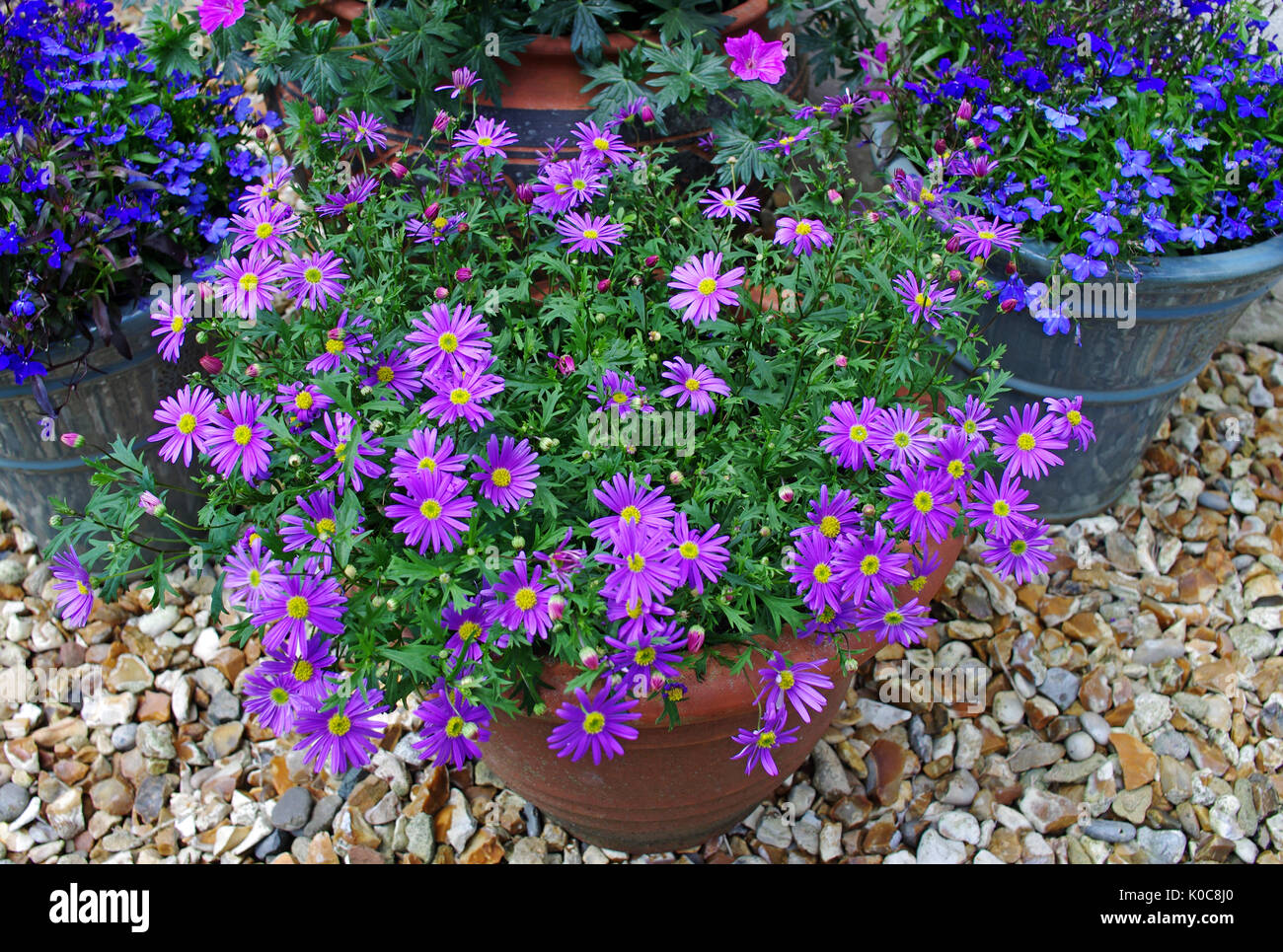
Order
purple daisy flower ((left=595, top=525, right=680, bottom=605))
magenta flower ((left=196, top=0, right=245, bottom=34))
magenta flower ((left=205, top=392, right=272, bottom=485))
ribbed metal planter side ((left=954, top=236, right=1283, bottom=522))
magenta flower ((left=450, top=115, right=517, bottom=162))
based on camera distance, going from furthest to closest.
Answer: ribbed metal planter side ((left=954, top=236, right=1283, bottom=522)) < magenta flower ((left=196, top=0, right=245, bottom=34)) < magenta flower ((left=450, top=115, right=517, bottom=162)) < magenta flower ((left=205, top=392, right=272, bottom=485)) < purple daisy flower ((left=595, top=525, right=680, bottom=605))

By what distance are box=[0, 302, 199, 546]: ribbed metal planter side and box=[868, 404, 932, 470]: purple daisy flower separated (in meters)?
1.45

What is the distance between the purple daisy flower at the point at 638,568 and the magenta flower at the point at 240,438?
17.2 inches

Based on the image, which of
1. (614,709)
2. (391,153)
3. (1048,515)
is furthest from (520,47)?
(1048,515)

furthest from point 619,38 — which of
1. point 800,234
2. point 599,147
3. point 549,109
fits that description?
point 800,234

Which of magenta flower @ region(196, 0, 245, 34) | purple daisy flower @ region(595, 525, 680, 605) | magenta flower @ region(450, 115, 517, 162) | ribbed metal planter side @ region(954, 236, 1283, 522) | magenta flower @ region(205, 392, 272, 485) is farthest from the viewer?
ribbed metal planter side @ region(954, 236, 1283, 522)

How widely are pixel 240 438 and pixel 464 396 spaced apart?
279 mm

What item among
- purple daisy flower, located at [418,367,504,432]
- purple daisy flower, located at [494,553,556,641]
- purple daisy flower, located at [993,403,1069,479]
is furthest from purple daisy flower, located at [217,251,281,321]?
purple daisy flower, located at [993,403,1069,479]

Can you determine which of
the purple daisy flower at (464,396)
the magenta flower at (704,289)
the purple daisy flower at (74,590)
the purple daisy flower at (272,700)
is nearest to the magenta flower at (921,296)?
the magenta flower at (704,289)

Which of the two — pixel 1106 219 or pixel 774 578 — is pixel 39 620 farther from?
pixel 1106 219

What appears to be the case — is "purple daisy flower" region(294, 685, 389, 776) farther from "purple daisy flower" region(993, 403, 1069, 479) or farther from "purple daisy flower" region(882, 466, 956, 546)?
"purple daisy flower" region(993, 403, 1069, 479)

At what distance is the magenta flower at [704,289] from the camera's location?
1.35 m

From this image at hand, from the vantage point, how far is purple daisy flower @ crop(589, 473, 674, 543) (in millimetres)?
1218

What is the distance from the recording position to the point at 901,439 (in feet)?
4.25

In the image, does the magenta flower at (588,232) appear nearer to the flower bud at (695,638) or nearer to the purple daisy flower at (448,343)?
the purple daisy flower at (448,343)
